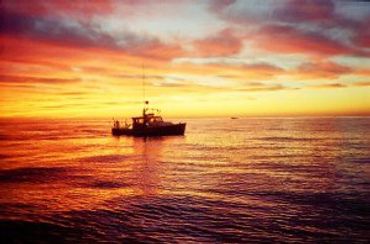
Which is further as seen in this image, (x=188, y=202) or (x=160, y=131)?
(x=160, y=131)

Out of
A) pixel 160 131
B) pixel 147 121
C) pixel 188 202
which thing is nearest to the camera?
pixel 188 202

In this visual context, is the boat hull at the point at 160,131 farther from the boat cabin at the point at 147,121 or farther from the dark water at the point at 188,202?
the dark water at the point at 188,202

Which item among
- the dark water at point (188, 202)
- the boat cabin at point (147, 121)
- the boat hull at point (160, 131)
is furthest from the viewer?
the boat cabin at point (147, 121)

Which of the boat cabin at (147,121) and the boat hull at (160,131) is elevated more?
the boat cabin at (147,121)

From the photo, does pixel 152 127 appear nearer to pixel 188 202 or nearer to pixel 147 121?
pixel 147 121

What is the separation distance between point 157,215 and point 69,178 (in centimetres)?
659

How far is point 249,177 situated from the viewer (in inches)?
582

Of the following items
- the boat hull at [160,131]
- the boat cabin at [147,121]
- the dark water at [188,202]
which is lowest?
the dark water at [188,202]

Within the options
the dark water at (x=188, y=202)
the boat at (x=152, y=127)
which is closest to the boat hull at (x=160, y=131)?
the boat at (x=152, y=127)

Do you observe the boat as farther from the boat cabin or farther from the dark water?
the dark water

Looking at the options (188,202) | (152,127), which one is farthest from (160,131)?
(188,202)

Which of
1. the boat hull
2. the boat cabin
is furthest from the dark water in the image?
the boat cabin

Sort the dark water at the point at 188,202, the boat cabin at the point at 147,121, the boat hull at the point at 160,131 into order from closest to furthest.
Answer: the dark water at the point at 188,202 < the boat hull at the point at 160,131 < the boat cabin at the point at 147,121

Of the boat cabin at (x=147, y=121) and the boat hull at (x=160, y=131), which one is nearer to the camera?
the boat hull at (x=160, y=131)
